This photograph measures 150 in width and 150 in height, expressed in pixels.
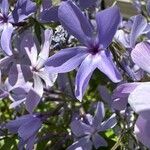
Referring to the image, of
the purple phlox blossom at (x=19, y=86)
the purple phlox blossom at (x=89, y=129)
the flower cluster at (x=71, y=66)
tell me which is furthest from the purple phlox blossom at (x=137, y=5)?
the purple phlox blossom at (x=19, y=86)

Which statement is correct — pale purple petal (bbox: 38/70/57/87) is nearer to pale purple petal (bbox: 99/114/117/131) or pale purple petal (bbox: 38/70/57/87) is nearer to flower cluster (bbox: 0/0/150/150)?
flower cluster (bbox: 0/0/150/150)

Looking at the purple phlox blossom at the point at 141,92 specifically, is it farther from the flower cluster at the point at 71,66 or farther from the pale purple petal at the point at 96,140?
the pale purple petal at the point at 96,140

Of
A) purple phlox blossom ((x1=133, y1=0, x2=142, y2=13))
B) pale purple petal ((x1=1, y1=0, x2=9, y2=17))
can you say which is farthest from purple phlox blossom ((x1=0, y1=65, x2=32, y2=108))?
purple phlox blossom ((x1=133, y1=0, x2=142, y2=13))

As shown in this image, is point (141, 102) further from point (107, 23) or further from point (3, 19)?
point (3, 19)

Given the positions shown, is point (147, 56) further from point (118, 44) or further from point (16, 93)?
point (16, 93)

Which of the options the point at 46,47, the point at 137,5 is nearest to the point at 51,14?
the point at 46,47

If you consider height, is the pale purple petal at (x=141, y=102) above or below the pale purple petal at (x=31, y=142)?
above
